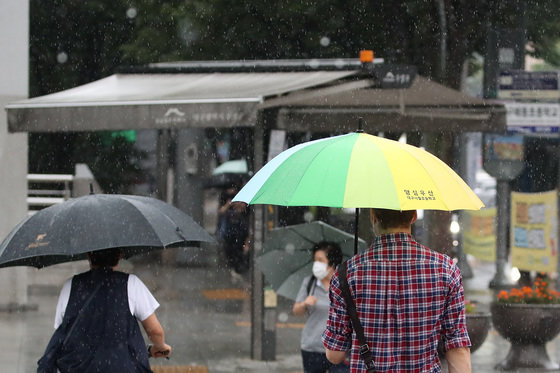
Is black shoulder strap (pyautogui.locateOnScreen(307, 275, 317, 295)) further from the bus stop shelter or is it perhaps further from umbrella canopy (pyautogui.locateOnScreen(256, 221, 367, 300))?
the bus stop shelter

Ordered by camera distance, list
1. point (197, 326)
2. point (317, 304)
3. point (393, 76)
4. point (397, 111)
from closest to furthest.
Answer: point (317, 304), point (393, 76), point (397, 111), point (197, 326)

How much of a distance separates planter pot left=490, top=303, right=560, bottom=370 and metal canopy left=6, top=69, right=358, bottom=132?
3041 mm

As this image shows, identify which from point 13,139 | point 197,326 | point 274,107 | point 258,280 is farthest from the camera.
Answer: point 13,139

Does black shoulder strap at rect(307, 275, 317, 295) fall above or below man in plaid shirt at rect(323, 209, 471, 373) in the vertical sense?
below

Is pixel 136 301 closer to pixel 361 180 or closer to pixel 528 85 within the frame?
pixel 361 180

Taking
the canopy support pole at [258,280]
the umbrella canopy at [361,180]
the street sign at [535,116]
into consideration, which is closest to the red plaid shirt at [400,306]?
the umbrella canopy at [361,180]

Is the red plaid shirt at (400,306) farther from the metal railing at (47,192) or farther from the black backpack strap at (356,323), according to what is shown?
the metal railing at (47,192)

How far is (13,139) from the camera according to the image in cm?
1316

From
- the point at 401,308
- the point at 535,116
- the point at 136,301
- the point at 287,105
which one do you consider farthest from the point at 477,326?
the point at 401,308

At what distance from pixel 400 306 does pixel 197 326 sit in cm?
885

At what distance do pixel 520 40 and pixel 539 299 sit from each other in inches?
257

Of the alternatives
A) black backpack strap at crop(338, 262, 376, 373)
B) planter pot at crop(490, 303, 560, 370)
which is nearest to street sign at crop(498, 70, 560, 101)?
planter pot at crop(490, 303, 560, 370)

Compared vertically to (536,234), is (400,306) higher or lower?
higher

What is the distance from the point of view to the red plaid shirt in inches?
160
